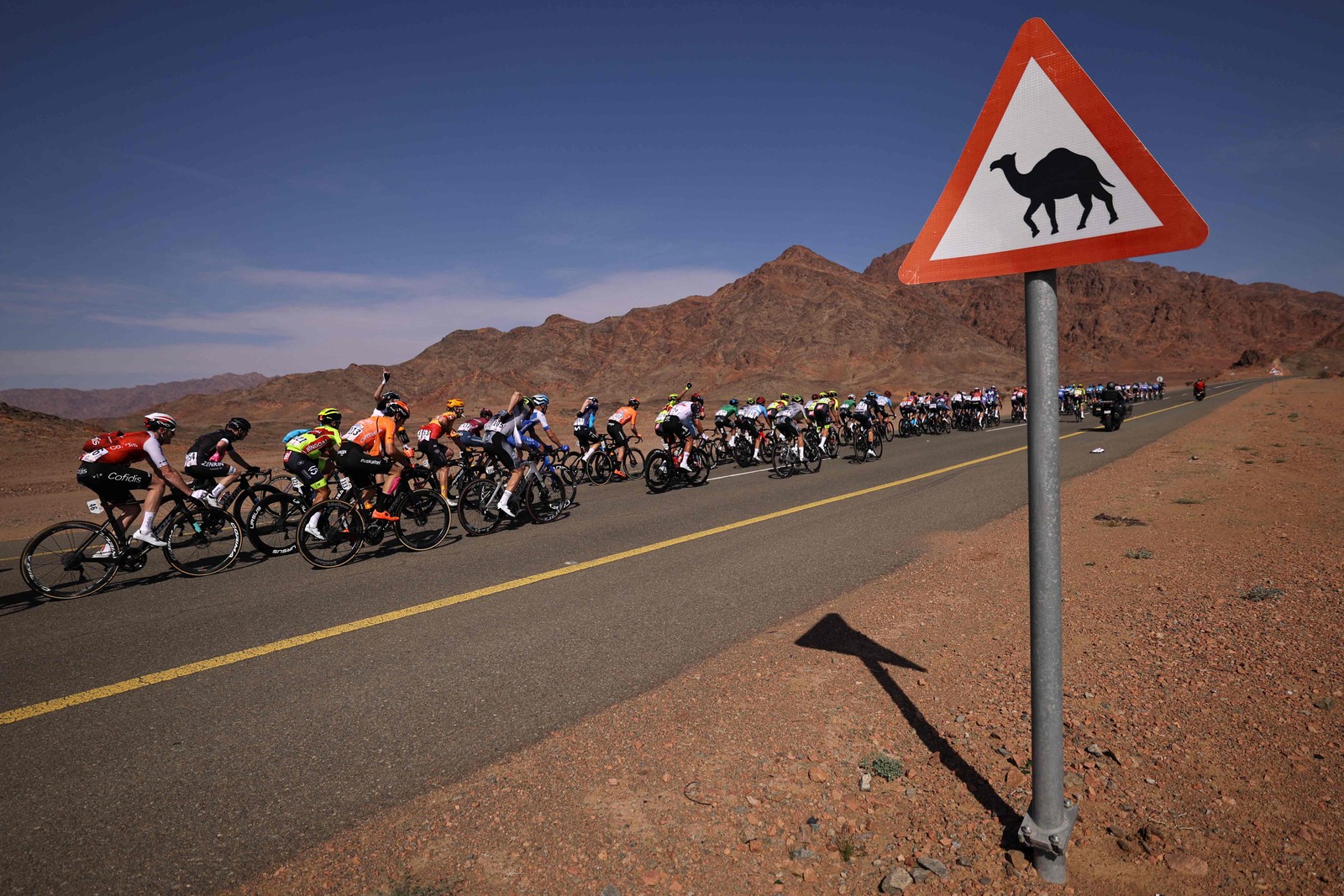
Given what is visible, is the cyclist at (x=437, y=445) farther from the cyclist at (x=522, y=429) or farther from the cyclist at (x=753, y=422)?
the cyclist at (x=753, y=422)

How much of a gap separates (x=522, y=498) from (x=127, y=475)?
14.7 feet

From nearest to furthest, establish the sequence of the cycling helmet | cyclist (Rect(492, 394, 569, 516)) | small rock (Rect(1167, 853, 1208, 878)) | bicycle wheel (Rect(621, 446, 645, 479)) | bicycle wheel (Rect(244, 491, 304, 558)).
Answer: small rock (Rect(1167, 853, 1208, 878)) < the cycling helmet < bicycle wheel (Rect(244, 491, 304, 558)) < cyclist (Rect(492, 394, 569, 516)) < bicycle wheel (Rect(621, 446, 645, 479))

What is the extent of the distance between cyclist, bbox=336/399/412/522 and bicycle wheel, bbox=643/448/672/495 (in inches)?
201

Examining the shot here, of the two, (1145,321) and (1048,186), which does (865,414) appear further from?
(1145,321)

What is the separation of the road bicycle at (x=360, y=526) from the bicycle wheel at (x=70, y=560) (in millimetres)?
1763

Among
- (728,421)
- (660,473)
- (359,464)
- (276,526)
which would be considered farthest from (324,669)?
(728,421)

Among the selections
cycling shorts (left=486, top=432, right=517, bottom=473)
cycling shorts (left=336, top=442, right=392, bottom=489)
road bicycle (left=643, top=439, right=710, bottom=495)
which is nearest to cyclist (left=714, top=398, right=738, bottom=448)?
road bicycle (left=643, top=439, right=710, bottom=495)

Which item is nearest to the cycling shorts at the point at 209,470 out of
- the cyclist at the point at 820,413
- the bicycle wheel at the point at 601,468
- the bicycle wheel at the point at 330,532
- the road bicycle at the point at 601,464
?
the bicycle wheel at the point at 330,532

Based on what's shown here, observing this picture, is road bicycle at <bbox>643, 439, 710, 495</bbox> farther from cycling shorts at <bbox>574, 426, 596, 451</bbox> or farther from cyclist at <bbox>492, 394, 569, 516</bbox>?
cyclist at <bbox>492, 394, 569, 516</bbox>

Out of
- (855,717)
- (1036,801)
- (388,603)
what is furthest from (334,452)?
(1036,801)

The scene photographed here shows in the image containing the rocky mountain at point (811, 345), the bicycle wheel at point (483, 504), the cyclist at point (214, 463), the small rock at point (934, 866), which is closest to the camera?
the small rock at point (934, 866)

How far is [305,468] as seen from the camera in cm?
888

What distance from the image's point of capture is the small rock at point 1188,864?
230cm

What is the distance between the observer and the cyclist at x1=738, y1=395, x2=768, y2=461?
16.2 m
